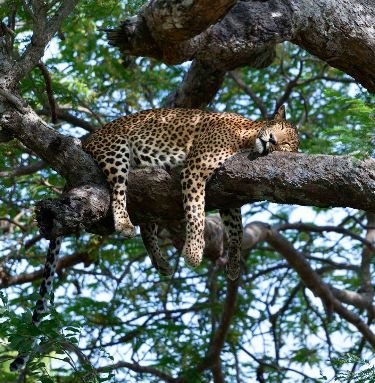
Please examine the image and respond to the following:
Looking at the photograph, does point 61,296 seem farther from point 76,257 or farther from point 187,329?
point 187,329

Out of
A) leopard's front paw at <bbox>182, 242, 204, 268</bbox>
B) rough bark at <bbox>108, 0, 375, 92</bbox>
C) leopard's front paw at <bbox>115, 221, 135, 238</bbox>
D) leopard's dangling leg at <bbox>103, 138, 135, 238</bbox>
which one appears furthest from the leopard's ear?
leopard's front paw at <bbox>115, 221, 135, 238</bbox>

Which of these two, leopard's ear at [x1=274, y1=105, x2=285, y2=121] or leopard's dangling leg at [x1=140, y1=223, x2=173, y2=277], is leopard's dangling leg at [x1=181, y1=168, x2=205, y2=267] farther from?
leopard's ear at [x1=274, y1=105, x2=285, y2=121]

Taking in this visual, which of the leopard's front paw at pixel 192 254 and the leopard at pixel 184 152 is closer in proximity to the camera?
the leopard at pixel 184 152

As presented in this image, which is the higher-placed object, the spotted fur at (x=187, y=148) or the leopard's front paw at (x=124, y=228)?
the spotted fur at (x=187, y=148)

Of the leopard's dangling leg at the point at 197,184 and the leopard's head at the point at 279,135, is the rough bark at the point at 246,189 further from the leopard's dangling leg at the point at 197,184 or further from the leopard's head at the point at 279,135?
the leopard's head at the point at 279,135

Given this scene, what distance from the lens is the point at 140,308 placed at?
1307 cm

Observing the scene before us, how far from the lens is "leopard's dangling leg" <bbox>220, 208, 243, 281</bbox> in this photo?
30.1 feet

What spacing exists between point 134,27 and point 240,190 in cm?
161

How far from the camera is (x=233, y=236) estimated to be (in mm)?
9156

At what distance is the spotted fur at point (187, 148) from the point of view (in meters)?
7.85

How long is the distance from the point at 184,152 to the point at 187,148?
74 millimetres

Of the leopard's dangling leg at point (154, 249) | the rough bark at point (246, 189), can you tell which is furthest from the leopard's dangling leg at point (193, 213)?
the leopard's dangling leg at point (154, 249)

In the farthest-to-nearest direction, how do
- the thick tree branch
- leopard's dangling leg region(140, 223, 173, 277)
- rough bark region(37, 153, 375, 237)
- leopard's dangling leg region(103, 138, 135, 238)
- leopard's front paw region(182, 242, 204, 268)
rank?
leopard's dangling leg region(140, 223, 173, 277) → leopard's front paw region(182, 242, 204, 268) → leopard's dangling leg region(103, 138, 135, 238) → the thick tree branch → rough bark region(37, 153, 375, 237)

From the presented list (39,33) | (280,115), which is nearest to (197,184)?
(39,33)
